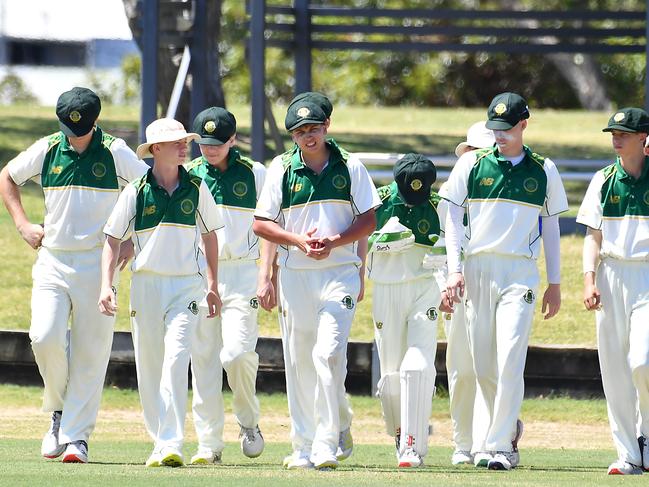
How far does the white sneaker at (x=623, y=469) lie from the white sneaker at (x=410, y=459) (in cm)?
109

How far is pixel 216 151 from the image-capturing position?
10.9 meters

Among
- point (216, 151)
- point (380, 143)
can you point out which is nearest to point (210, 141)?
point (216, 151)

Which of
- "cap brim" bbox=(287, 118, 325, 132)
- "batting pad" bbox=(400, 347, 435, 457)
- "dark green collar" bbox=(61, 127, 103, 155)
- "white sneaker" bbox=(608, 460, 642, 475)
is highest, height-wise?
"cap brim" bbox=(287, 118, 325, 132)

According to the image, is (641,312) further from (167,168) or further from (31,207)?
(31,207)

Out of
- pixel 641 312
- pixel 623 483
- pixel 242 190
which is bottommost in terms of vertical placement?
pixel 623 483

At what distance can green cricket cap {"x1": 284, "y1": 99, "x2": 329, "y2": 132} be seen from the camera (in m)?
9.88

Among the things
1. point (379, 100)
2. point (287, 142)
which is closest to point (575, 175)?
point (287, 142)

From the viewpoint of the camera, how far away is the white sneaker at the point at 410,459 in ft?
33.4

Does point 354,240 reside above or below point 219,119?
below

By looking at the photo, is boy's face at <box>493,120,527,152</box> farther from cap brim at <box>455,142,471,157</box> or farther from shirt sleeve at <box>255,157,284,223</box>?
shirt sleeve at <box>255,157,284,223</box>

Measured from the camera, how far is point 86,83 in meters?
31.9

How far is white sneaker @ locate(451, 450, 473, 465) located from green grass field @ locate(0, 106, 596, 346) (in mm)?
3980

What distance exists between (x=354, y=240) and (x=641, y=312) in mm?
1674

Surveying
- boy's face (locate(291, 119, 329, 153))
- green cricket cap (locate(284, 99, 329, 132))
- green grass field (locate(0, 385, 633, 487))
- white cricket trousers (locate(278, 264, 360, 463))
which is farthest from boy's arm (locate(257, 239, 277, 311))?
green grass field (locate(0, 385, 633, 487))
